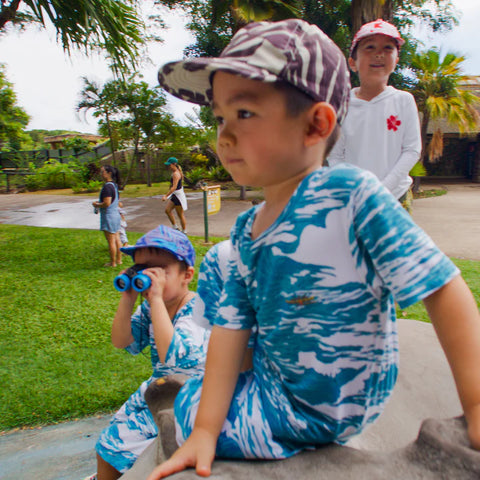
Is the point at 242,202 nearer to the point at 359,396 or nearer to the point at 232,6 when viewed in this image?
the point at 232,6

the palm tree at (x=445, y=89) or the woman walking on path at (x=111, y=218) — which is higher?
the palm tree at (x=445, y=89)

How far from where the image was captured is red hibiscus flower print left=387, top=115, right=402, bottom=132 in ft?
8.72

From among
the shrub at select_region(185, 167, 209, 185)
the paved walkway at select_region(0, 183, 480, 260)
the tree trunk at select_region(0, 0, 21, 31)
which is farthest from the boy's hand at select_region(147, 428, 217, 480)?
the shrub at select_region(185, 167, 209, 185)

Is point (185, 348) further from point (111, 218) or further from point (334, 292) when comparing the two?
point (111, 218)

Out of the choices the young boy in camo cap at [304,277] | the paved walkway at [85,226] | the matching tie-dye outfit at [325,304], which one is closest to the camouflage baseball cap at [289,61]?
the young boy in camo cap at [304,277]

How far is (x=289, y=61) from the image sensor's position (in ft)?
2.62

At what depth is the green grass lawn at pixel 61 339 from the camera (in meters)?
2.83

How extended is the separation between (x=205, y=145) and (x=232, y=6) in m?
10.2

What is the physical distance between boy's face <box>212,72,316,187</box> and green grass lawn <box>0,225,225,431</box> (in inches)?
95.3

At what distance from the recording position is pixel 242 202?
1298cm

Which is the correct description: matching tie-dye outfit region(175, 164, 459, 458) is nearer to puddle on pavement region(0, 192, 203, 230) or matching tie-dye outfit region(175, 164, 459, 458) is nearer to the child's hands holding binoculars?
the child's hands holding binoculars

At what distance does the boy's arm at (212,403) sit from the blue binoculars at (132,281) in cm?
64

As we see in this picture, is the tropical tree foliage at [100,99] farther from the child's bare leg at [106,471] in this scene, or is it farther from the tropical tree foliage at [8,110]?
the child's bare leg at [106,471]

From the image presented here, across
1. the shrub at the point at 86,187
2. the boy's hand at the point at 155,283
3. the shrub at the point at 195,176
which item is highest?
the boy's hand at the point at 155,283
